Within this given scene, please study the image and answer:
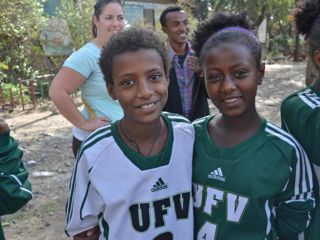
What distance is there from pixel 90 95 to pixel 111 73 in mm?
1017

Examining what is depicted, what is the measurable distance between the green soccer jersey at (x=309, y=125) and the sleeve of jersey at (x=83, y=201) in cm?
90

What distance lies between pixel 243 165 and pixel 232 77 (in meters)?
0.35

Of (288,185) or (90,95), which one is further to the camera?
(90,95)

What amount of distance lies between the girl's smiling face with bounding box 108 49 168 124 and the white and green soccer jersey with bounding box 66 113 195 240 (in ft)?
0.44

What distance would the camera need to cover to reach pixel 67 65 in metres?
2.57

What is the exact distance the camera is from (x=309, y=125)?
1.72 m

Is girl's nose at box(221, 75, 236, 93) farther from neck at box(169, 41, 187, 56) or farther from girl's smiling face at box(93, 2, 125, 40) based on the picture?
neck at box(169, 41, 187, 56)

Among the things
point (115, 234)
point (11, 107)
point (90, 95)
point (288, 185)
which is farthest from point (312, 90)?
point (11, 107)

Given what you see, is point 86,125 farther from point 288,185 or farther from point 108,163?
point 288,185

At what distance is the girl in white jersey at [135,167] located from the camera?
1572 mm

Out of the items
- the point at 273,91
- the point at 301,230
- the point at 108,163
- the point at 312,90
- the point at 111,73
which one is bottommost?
the point at 273,91

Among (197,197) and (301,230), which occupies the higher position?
(197,197)

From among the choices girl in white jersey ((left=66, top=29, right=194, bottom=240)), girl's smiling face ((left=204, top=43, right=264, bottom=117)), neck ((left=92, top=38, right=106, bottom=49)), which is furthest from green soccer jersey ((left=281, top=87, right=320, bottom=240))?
neck ((left=92, top=38, right=106, bottom=49))

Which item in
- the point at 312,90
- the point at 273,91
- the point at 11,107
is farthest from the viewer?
the point at 273,91
